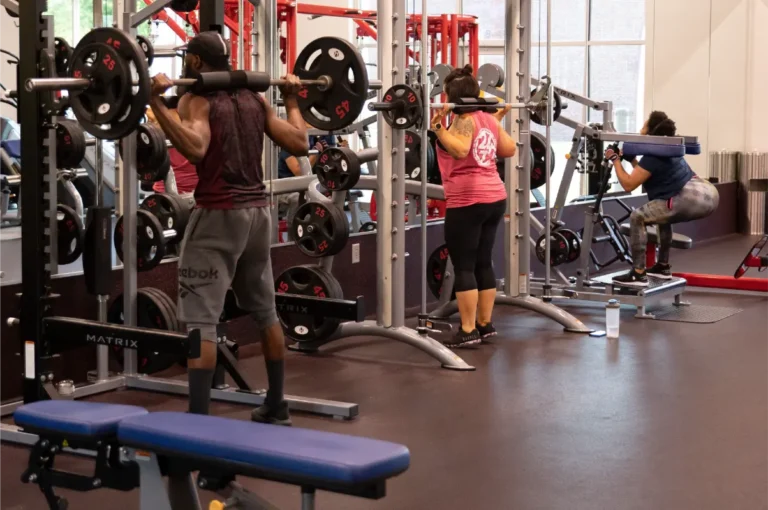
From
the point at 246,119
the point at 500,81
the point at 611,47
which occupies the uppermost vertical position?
the point at 611,47

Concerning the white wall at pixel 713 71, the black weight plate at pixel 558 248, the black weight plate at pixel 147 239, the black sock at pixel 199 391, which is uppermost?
the white wall at pixel 713 71

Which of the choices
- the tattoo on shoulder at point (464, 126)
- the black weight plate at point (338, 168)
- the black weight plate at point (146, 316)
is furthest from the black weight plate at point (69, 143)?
the tattoo on shoulder at point (464, 126)

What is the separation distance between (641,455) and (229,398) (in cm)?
168

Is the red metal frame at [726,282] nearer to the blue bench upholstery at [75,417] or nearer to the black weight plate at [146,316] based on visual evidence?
the black weight plate at [146,316]

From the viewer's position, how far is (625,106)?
43.2 ft

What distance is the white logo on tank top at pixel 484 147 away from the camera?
538cm

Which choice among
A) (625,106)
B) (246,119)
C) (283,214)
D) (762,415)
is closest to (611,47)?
(625,106)

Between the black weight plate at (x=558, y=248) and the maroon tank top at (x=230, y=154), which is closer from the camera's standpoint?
the maroon tank top at (x=230, y=154)

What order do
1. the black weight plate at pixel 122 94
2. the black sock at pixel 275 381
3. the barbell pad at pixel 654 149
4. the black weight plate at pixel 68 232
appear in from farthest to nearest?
the barbell pad at pixel 654 149 → the black weight plate at pixel 68 232 → the black sock at pixel 275 381 → the black weight plate at pixel 122 94

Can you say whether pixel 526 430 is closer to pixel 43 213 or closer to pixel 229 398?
pixel 229 398

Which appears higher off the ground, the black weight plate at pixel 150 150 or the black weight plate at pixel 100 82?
the black weight plate at pixel 100 82

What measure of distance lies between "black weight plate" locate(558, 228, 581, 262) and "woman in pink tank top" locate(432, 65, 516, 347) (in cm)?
154

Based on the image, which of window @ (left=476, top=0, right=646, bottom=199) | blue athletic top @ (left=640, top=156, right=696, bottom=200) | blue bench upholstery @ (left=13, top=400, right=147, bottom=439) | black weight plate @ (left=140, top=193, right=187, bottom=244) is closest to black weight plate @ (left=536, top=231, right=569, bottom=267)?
blue athletic top @ (left=640, top=156, right=696, bottom=200)

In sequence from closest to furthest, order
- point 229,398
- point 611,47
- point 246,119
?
point 246,119 → point 229,398 → point 611,47
